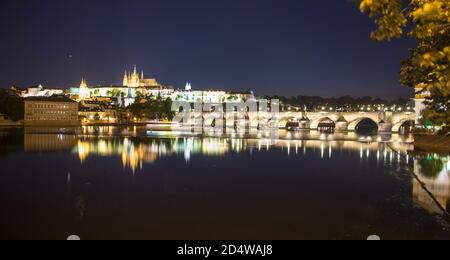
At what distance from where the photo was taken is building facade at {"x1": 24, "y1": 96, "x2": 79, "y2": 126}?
227 ft

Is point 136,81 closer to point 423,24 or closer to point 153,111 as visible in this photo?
point 153,111

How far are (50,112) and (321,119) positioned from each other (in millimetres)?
39260

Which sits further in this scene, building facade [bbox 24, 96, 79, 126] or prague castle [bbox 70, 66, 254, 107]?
prague castle [bbox 70, 66, 254, 107]

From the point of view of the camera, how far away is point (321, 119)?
71125 millimetres

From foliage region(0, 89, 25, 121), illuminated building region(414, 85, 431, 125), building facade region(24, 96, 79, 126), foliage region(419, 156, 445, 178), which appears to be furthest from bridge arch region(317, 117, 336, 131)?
foliage region(419, 156, 445, 178)

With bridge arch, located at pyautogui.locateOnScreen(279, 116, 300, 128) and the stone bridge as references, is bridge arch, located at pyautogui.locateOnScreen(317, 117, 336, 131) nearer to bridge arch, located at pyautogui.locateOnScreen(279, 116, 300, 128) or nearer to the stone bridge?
the stone bridge

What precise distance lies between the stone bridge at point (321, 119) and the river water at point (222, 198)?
3883 centimetres

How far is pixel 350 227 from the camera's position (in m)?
9.33

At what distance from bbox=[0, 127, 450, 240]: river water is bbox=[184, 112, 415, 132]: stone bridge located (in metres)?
38.8

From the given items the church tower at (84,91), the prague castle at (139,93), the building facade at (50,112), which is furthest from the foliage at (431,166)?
the church tower at (84,91)

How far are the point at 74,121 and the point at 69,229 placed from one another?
68231 millimetres
